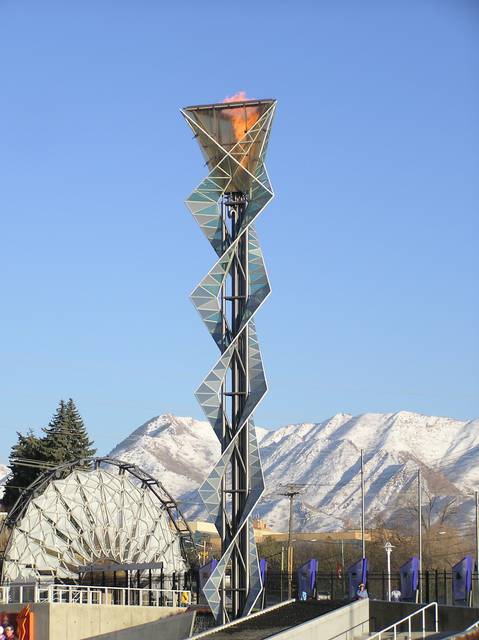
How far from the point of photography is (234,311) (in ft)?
178

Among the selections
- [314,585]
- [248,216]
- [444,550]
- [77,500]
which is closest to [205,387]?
[248,216]

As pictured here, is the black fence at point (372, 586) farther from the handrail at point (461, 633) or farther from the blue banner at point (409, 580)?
the handrail at point (461, 633)

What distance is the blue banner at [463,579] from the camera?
5203 cm

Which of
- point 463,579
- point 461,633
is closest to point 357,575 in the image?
point 463,579

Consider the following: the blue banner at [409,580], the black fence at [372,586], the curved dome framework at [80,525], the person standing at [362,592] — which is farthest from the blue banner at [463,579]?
the curved dome framework at [80,525]

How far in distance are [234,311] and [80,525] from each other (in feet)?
63.5

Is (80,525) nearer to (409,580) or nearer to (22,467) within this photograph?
(409,580)

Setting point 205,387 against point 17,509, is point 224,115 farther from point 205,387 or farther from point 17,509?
point 17,509

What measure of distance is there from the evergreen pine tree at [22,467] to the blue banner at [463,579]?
55569 mm

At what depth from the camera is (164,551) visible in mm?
74688

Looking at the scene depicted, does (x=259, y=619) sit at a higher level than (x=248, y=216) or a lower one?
lower

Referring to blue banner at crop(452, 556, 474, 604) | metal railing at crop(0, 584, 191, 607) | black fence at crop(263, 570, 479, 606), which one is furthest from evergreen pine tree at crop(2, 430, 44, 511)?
blue banner at crop(452, 556, 474, 604)

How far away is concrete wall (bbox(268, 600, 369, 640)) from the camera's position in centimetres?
4094

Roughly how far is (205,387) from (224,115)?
38.2 feet
